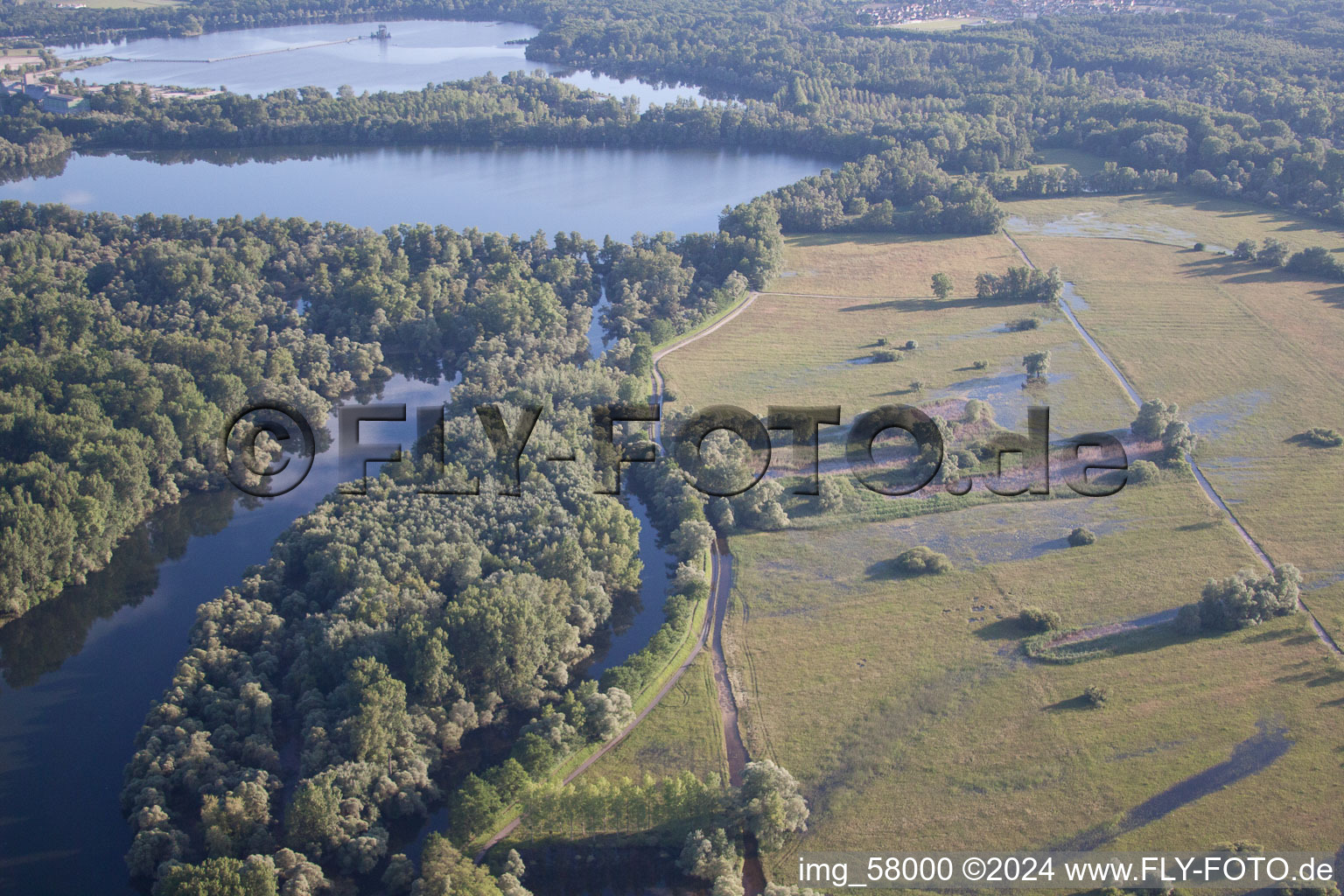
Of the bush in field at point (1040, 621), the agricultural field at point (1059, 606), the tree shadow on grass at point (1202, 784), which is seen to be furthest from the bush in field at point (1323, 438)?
the tree shadow on grass at point (1202, 784)

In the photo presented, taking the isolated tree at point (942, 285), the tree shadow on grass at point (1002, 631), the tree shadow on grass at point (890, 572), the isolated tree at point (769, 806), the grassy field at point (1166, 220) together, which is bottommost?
the isolated tree at point (769, 806)

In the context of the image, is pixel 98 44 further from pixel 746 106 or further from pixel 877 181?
pixel 877 181

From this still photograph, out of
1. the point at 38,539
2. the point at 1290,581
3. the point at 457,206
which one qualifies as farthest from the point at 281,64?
the point at 1290,581

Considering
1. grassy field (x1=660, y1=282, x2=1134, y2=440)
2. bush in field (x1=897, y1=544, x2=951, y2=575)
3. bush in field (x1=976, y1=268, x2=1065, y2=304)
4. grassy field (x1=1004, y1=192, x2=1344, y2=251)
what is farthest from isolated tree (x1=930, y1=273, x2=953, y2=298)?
bush in field (x1=897, y1=544, x2=951, y2=575)

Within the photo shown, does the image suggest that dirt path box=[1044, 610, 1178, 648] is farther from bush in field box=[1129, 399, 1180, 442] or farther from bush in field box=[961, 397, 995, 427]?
bush in field box=[961, 397, 995, 427]

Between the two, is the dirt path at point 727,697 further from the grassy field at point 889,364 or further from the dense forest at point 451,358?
the grassy field at point 889,364
